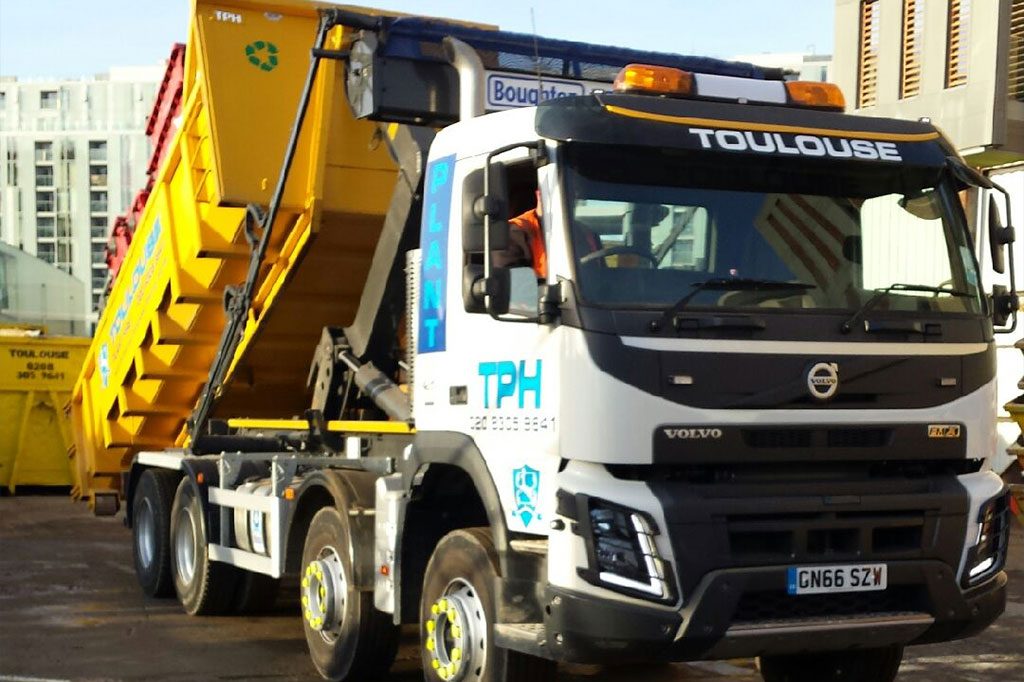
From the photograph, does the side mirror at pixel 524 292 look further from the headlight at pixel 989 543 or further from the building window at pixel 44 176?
the building window at pixel 44 176

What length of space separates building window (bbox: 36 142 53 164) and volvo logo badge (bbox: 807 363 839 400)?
115996 mm

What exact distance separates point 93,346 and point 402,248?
186 inches

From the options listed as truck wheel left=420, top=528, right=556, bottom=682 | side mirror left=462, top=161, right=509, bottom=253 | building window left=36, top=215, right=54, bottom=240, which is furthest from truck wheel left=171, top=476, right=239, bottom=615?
building window left=36, top=215, right=54, bottom=240

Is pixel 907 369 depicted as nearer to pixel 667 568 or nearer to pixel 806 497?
pixel 806 497

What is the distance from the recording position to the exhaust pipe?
24.1 ft

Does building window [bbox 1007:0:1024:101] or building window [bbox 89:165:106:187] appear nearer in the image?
building window [bbox 1007:0:1024:101]

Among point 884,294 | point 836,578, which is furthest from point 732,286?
point 836,578

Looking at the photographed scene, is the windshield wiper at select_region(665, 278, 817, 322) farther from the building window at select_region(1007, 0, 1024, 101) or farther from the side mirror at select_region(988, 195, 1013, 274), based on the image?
the building window at select_region(1007, 0, 1024, 101)

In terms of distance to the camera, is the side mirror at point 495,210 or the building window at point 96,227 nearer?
the side mirror at point 495,210

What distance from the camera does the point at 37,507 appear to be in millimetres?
19484

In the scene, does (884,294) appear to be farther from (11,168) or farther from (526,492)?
(11,168)

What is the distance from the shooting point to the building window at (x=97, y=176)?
4547 inches

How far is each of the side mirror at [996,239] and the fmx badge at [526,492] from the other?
2.14 m

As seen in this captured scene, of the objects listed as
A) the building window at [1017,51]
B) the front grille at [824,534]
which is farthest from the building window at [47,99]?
the front grille at [824,534]
